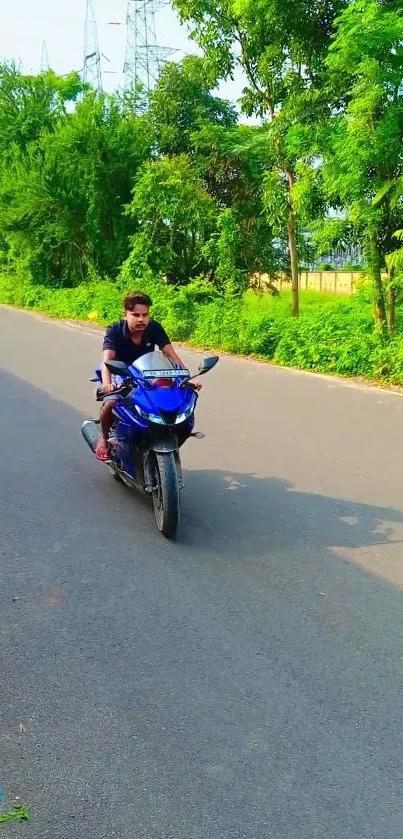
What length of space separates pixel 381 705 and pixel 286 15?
13.2 meters

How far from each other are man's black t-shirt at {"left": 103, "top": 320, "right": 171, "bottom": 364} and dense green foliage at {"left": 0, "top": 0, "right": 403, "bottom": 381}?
6.16 meters

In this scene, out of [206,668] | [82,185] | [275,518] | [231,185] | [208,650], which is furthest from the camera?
[82,185]

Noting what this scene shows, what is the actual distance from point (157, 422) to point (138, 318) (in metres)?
1.05

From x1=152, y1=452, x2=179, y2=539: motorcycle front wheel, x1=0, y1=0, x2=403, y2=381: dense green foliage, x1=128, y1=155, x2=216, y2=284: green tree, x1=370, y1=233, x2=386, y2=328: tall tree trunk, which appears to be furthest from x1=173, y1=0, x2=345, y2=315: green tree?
x1=152, y1=452, x2=179, y2=539: motorcycle front wheel

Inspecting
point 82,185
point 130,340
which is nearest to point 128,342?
point 130,340

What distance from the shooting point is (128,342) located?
6.21 meters

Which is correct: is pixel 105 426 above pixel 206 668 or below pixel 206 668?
above

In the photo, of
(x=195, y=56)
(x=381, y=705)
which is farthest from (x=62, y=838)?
(x=195, y=56)

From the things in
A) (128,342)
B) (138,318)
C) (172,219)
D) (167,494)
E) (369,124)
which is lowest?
(167,494)

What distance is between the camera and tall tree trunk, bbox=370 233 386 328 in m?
12.2

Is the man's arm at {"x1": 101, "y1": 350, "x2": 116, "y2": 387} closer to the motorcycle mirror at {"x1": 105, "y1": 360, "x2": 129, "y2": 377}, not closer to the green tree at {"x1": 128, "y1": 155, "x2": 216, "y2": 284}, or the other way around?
the motorcycle mirror at {"x1": 105, "y1": 360, "x2": 129, "y2": 377}

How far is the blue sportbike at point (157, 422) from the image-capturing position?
17.7ft

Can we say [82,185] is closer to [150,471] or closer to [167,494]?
[150,471]

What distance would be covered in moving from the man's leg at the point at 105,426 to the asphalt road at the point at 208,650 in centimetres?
34
